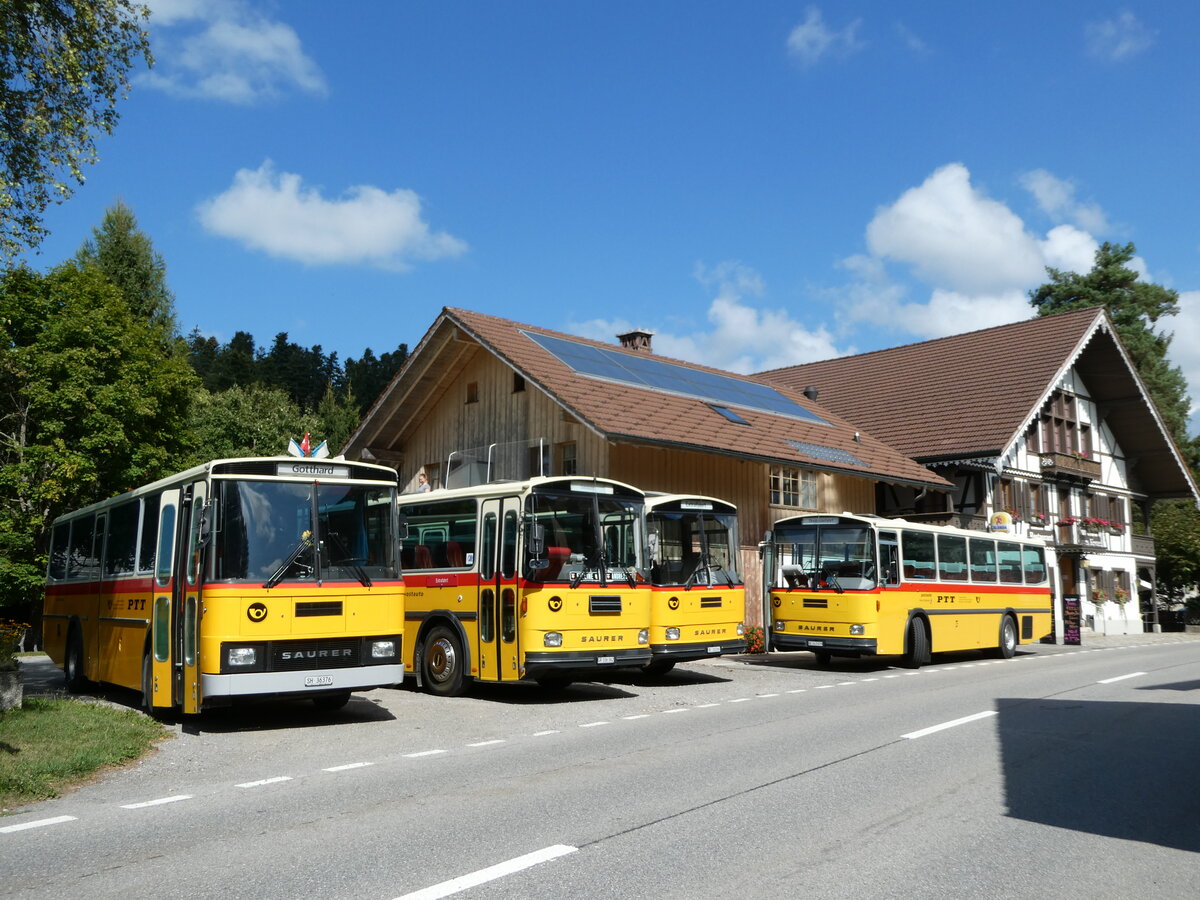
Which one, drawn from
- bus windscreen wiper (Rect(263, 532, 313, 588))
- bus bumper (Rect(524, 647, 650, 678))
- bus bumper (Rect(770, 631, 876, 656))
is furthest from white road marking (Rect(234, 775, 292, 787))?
bus bumper (Rect(770, 631, 876, 656))

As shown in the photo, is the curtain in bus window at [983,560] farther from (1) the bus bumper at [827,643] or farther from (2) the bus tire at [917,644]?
(1) the bus bumper at [827,643]

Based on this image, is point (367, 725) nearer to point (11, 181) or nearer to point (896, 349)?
point (11, 181)

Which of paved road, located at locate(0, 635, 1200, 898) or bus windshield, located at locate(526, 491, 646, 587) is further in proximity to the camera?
bus windshield, located at locate(526, 491, 646, 587)

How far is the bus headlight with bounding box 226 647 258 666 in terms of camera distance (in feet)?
37.1

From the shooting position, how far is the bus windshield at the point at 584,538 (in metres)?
14.4

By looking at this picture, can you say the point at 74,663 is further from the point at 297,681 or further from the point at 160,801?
the point at 160,801

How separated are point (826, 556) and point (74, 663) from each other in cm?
1288

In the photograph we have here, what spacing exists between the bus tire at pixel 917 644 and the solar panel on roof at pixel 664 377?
900 cm

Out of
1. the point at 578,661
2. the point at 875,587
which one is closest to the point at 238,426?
the point at 875,587

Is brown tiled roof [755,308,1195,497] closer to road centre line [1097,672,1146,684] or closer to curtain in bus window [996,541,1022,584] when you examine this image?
curtain in bus window [996,541,1022,584]

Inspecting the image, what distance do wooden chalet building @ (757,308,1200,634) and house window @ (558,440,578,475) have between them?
13.8m

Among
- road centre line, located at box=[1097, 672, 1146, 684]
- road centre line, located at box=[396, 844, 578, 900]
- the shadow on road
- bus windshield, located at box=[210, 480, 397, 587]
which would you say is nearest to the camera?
road centre line, located at box=[396, 844, 578, 900]

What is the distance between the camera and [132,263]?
50.0 metres

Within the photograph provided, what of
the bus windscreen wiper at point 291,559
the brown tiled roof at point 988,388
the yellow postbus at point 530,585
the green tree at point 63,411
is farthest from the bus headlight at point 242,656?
→ the brown tiled roof at point 988,388
